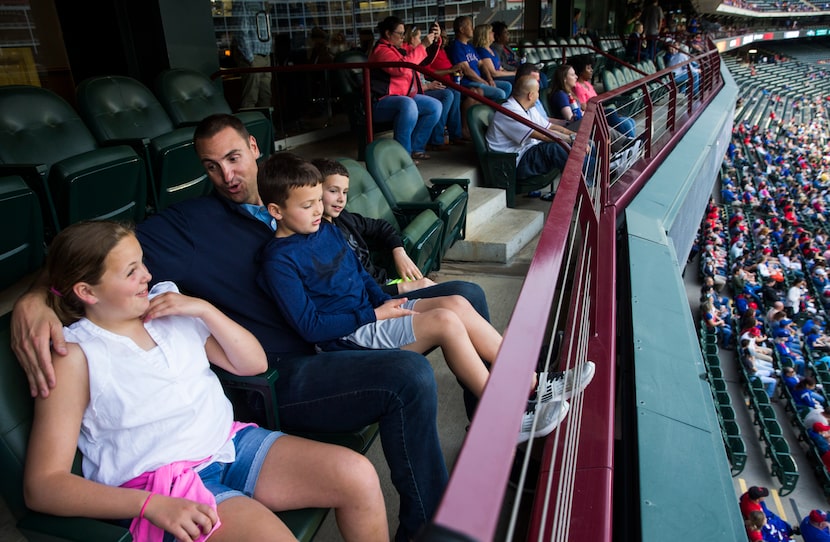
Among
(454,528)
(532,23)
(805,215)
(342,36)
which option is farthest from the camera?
(805,215)

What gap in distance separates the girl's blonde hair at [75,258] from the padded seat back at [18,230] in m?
1.11

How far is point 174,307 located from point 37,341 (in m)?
0.27

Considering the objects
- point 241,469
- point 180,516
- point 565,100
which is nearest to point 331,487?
point 241,469

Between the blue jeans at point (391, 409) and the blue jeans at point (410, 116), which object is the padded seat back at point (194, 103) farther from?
the blue jeans at point (391, 409)

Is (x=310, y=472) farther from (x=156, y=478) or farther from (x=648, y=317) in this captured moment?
(x=648, y=317)

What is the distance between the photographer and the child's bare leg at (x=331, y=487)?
4.26ft

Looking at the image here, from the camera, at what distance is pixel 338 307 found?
179 centimetres

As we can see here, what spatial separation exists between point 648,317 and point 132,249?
8.08 ft

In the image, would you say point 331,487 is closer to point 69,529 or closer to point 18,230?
point 69,529

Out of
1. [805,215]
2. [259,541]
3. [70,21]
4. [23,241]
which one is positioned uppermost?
[70,21]

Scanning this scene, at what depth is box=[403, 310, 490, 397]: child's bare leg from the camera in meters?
1.73

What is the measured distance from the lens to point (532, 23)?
1304 centimetres

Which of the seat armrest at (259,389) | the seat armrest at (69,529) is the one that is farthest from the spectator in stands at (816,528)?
the seat armrest at (69,529)

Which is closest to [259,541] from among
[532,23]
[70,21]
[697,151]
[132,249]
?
[132,249]
